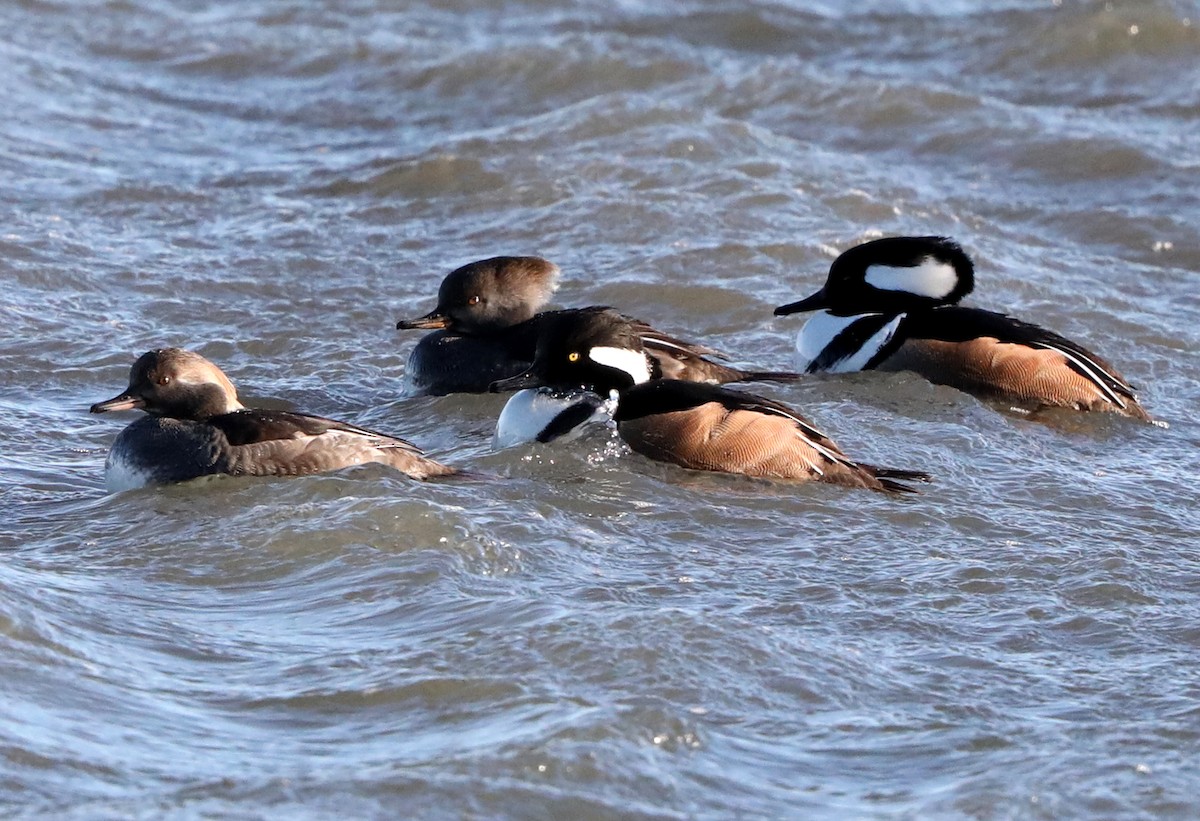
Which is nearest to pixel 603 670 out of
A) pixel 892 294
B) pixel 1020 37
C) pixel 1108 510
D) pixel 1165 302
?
pixel 1108 510

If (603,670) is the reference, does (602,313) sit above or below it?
above

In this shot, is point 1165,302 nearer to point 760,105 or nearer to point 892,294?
point 892,294

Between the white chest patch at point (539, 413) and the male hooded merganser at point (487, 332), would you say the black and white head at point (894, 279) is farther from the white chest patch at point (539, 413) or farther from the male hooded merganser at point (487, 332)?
the white chest patch at point (539, 413)

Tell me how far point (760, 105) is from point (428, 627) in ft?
35.3

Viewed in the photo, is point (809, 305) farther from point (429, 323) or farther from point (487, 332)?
point (429, 323)

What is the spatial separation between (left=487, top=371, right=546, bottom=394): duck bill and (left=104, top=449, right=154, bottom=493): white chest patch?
149 centimetres

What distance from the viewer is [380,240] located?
11.5 m

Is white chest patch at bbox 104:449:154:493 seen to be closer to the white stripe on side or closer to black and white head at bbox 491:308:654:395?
black and white head at bbox 491:308:654:395

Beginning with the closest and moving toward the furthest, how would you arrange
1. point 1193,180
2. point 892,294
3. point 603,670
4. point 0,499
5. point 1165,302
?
point 603,670
point 0,499
point 892,294
point 1165,302
point 1193,180

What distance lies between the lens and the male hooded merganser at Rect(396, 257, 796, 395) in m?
8.45

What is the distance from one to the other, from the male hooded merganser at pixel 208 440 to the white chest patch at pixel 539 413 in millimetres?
502

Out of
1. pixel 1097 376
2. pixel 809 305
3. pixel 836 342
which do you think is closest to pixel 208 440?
pixel 836 342

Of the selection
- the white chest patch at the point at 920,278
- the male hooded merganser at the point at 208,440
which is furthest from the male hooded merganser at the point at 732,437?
the white chest patch at the point at 920,278

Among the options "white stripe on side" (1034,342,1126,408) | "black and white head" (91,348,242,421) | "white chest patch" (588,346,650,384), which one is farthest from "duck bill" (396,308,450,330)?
"white stripe on side" (1034,342,1126,408)
